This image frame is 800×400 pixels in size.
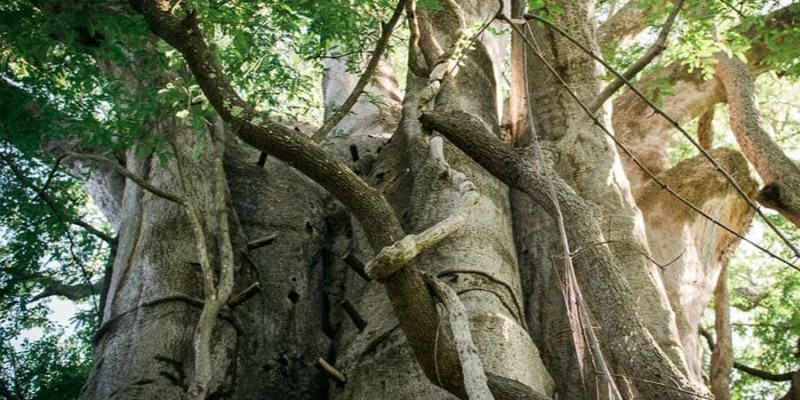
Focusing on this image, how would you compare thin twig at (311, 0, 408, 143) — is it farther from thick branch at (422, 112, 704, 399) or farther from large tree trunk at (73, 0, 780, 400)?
thick branch at (422, 112, 704, 399)

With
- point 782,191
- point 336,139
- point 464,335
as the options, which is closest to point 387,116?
point 336,139

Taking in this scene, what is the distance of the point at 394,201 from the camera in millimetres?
4180

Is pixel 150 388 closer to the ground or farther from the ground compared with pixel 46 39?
closer to the ground

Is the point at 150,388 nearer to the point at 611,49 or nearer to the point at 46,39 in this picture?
the point at 46,39

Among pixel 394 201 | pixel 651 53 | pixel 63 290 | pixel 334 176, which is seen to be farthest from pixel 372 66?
pixel 63 290

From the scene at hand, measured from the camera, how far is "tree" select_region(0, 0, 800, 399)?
2916 mm

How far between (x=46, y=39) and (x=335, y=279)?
1894 millimetres

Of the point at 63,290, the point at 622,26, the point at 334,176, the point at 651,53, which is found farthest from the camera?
the point at 622,26

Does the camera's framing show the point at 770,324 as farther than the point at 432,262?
Yes

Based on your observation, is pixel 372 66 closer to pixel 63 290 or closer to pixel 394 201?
pixel 394 201

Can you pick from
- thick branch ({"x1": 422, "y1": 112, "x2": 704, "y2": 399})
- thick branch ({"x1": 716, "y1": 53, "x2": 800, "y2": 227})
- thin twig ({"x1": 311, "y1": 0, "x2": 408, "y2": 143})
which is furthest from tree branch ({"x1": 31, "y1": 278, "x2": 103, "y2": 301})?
thick branch ({"x1": 716, "y1": 53, "x2": 800, "y2": 227})

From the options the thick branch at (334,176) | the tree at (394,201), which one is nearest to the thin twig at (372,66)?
the tree at (394,201)

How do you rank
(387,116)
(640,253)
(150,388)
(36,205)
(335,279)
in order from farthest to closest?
(387,116) → (36,205) → (335,279) → (640,253) → (150,388)

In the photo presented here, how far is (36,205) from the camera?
200 inches
